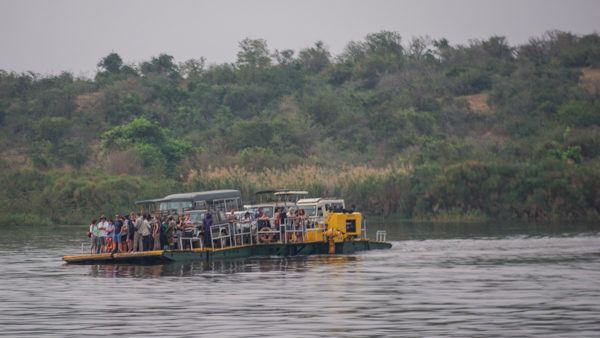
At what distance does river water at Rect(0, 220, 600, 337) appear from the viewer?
1201 inches

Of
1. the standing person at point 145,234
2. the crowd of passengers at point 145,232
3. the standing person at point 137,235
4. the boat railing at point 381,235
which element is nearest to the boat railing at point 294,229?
the crowd of passengers at point 145,232

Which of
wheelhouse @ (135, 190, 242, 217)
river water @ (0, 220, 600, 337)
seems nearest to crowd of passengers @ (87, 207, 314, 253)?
river water @ (0, 220, 600, 337)

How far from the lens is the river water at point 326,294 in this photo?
30.5m

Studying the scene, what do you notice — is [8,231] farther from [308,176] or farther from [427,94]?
[427,94]

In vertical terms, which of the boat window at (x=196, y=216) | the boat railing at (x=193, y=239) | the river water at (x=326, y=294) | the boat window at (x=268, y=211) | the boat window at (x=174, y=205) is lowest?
the river water at (x=326, y=294)

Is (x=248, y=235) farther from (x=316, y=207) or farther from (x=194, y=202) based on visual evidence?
(x=316, y=207)

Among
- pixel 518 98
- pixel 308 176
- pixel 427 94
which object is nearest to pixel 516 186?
pixel 308 176

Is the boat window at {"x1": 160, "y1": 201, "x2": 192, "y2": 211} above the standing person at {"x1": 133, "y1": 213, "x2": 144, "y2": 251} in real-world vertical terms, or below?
above

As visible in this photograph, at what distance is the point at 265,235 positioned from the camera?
53594 mm

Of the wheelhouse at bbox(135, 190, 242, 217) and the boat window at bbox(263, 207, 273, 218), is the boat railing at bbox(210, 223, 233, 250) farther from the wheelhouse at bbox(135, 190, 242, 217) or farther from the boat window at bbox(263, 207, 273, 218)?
the boat window at bbox(263, 207, 273, 218)

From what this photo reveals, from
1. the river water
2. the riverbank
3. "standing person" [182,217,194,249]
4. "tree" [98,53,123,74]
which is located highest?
"tree" [98,53,123,74]

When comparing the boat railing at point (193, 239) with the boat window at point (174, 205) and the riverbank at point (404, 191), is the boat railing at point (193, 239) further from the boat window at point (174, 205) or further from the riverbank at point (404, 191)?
the riverbank at point (404, 191)

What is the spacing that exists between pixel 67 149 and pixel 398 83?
3823 centimetres

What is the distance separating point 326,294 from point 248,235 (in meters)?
16.1
